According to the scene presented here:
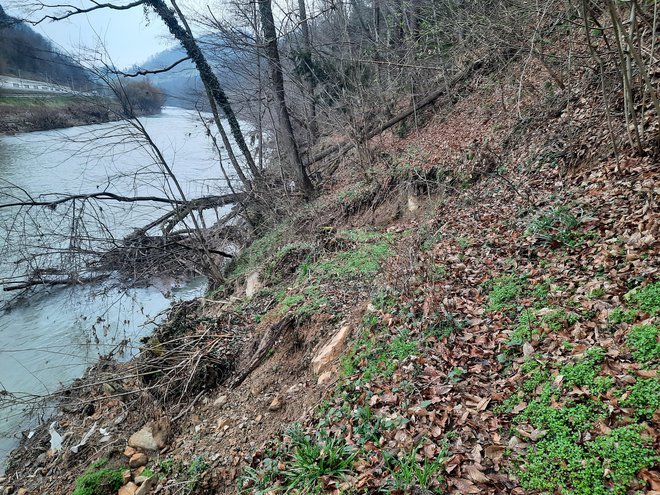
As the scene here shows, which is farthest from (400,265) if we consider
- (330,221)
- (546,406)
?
(330,221)

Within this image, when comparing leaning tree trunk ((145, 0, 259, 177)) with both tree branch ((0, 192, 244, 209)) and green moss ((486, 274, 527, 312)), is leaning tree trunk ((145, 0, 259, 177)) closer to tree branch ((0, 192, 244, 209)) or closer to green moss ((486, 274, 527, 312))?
tree branch ((0, 192, 244, 209))

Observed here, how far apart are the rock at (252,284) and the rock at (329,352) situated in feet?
9.45

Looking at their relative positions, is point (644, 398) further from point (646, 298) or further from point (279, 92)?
point (279, 92)

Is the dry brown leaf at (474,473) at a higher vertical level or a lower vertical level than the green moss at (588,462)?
lower

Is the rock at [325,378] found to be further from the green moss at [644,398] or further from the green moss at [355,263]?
the green moss at [644,398]

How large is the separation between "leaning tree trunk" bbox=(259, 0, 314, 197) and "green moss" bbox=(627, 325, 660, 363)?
9040 millimetres

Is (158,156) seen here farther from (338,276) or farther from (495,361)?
(495,361)

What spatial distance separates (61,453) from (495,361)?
221 inches

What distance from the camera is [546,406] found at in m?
2.42

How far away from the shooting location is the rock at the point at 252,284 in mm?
6987

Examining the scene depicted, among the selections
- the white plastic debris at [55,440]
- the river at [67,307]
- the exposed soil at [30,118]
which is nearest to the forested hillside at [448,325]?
the white plastic debris at [55,440]

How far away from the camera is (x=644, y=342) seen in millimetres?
2381

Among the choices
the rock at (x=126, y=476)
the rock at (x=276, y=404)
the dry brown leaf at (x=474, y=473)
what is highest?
the dry brown leaf at (x=474, y=473)

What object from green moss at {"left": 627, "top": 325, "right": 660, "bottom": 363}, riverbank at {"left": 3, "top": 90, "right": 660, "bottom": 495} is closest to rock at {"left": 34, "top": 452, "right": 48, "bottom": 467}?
riverbank at {"left": 3, "top": 90, "right": 660, "bottom": 495}
